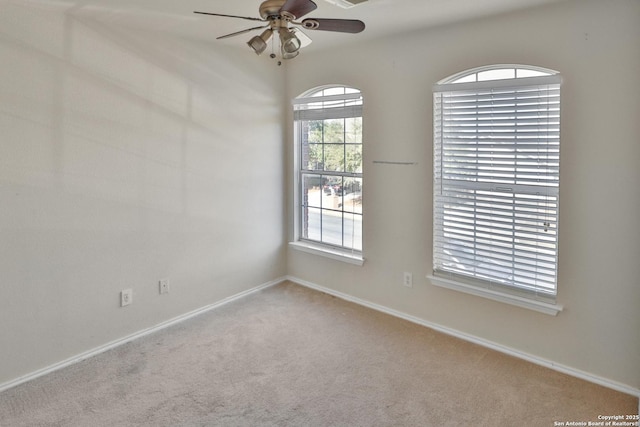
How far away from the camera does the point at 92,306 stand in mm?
3012

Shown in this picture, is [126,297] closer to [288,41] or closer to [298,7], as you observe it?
[288,41]

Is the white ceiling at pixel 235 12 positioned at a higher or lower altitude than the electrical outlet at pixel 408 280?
higher

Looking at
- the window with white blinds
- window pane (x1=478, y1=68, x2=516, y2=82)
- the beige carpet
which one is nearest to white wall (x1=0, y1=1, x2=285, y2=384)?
the beige carpet

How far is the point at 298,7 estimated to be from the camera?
1.92 meters

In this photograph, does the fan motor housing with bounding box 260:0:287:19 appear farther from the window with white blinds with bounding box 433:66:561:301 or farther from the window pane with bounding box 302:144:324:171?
the window pane with bounding box 302:144:324:171

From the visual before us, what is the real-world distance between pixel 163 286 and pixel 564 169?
10.0 ft

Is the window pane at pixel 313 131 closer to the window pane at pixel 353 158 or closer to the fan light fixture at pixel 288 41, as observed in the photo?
the window pane at pixel 353 158

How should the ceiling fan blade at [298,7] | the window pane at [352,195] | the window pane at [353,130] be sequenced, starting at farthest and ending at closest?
the window pane at [352,195] → the window pane at [353,130] → the ceiling fan blade at [298,7]

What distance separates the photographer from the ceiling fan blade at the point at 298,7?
6.11ft

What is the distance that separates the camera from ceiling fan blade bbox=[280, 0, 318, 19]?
186cm

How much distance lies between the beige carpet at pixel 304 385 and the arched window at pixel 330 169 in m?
1.03

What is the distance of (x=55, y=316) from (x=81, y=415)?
790mm

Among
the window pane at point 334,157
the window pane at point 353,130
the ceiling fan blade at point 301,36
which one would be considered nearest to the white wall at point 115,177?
the window pane at point 334,157

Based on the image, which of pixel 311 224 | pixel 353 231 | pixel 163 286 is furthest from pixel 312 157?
pixel 163 286
